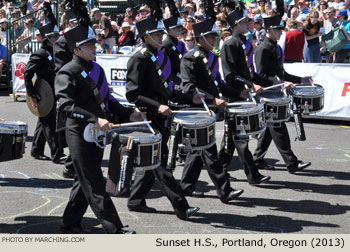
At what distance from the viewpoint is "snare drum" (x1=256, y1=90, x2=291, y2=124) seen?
8523 mm

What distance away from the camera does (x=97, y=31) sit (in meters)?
16.7

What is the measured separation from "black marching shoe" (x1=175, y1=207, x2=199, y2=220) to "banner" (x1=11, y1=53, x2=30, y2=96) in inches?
410

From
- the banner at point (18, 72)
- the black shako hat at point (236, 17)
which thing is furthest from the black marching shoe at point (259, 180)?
the banner at point (18, 72)

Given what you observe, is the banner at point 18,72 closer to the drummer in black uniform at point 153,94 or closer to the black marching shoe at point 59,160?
the black marching shoe at point 59,160

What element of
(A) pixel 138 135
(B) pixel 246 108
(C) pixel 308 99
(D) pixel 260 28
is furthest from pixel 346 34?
(A) pixel 138 135

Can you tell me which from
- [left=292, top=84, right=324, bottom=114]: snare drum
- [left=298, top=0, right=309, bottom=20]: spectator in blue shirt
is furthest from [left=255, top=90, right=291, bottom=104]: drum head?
[left=298, top=0, right=309, bottom=20]: spectator in blue shirt

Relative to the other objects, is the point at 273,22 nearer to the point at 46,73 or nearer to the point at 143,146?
the point at 46,73

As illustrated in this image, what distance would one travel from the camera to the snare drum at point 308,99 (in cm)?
901

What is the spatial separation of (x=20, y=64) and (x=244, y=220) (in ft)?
37.0

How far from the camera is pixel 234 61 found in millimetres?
8250

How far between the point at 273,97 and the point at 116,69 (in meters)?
6.72

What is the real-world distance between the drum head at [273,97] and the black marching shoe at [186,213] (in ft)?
7.62

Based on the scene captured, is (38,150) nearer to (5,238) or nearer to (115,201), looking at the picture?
(115,201)

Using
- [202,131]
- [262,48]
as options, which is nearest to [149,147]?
[202,131]
